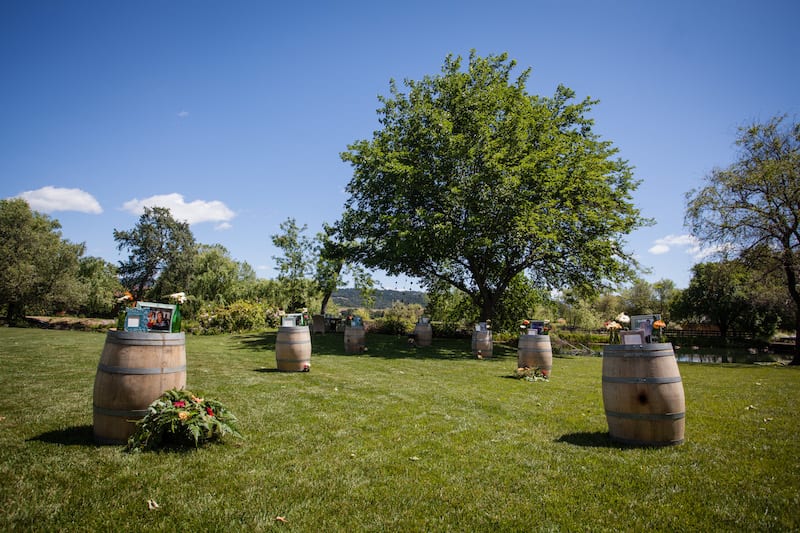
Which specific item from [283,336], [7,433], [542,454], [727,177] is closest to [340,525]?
[542,454]

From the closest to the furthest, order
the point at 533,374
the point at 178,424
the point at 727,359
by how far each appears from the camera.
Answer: the point at 178,424
the point at 533,374
the point at 727,359

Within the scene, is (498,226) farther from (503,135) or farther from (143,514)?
(143,514)

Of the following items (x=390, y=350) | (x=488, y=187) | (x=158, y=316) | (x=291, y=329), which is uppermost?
(x=488, y=187)

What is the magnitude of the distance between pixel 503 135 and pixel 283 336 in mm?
15440

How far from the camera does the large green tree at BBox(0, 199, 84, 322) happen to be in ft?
101

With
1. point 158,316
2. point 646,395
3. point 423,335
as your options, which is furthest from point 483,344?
point 158,316

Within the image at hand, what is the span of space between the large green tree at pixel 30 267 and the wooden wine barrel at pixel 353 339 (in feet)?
92.0

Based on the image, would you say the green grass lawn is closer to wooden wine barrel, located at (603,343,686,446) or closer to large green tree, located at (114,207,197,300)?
wooden wine barrel, located at (603,343,686,446)

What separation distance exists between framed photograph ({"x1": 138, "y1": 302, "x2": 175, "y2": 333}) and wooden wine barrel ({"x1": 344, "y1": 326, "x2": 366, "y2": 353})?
12.8 m

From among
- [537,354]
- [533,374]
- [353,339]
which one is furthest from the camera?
[353,339]

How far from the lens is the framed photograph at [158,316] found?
5449 millimetres

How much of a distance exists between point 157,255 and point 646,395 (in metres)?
64.8

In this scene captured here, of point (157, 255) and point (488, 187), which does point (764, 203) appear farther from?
point (157, 255)

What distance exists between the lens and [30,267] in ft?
103
